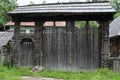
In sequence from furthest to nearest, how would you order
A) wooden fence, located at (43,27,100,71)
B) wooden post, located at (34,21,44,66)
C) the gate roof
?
1. wooden post, located at (34,21,44,66)
2. wooden fence, located at (43,27,100,71)
3. the gate roof

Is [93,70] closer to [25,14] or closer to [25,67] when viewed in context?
[25,67]

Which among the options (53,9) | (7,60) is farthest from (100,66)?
(7,60)

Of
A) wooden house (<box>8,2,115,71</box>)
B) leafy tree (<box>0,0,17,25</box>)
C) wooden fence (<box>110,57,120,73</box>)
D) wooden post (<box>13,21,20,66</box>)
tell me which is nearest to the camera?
wooden fence (<box>110,57,120,73</box>)

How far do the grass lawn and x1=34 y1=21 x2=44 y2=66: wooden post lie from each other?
1.05 meters

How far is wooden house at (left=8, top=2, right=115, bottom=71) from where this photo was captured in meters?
18.3

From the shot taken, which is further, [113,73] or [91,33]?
[91,33]

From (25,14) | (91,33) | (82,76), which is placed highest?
(25,14)

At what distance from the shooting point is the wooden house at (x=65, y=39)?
18328 millimetres

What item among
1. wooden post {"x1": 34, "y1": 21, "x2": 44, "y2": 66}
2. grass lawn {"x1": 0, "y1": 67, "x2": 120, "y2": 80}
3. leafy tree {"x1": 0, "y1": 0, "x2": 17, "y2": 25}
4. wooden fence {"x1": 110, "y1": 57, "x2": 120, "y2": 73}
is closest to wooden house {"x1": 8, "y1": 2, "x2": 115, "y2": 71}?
wooden post {"x1": 34, "y1": 21, "x2": 44, "y2": 66}

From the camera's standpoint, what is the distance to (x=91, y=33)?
18.6 m

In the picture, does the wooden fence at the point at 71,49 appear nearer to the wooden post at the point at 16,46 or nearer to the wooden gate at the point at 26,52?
the wooden gate at the point at 26,52

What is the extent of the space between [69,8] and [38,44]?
9.51 feet

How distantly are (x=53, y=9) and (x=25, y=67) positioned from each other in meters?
3.92

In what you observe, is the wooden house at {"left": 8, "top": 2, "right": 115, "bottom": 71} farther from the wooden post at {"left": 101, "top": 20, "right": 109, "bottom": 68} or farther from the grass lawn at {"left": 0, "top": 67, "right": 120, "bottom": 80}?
the grass lawn at {"left": 0, "top": 67, "right": 120, "bottom": 80}
